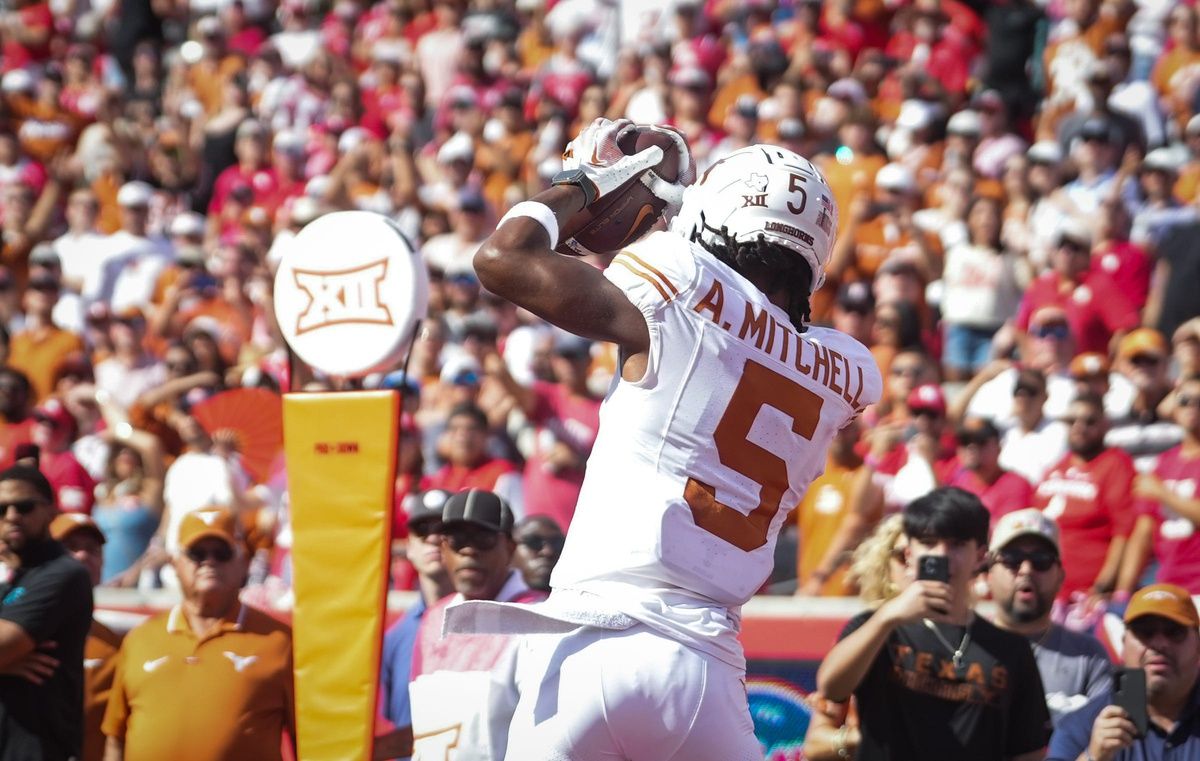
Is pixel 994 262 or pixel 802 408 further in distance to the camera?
pixel 994 262

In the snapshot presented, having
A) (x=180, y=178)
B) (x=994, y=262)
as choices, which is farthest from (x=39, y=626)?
(x=180, y=178)

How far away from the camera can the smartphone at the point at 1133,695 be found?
16.5 ft

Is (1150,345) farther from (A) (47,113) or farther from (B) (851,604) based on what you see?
(A) (47,113)

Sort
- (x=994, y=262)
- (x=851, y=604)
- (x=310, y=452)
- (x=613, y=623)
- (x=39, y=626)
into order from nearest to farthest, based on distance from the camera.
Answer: (x=613, y=623) < (x=310, y=452) < (x=39, y=626) < (x=851, y=604) < (x=994, y=262)

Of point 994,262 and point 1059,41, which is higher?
point 1059,41

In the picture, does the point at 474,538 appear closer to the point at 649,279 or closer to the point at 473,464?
the point at 649,279

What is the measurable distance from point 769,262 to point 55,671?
3.40 m

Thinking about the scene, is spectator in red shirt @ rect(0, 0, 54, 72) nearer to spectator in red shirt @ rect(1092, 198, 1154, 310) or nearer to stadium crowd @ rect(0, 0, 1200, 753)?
stadium crowd @ rect(0, 0, 1200, 753)

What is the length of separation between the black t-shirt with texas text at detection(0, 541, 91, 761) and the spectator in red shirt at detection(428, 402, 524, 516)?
3035mm

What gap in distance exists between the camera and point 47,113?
658 inches

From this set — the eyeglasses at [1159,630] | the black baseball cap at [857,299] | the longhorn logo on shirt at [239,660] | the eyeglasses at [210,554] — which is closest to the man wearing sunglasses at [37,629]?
the eyeglasses at [210,554]

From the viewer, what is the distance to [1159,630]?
5449 mm

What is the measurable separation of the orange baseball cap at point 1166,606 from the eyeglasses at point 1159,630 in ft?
0.06

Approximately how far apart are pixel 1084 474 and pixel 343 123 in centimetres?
887
